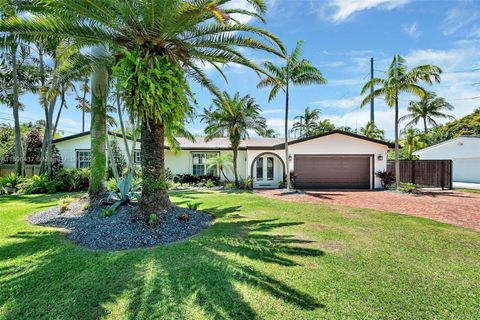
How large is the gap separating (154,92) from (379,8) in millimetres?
10735

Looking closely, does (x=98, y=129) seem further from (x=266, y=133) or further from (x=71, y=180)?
(x=266, y=133)

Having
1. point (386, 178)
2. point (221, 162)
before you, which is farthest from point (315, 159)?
point (221, 162)

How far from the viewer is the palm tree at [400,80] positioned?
48.3 feet

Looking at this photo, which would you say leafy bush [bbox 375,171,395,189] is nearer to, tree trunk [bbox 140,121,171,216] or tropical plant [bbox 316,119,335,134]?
tree trunk [bbox 140,121,171,216]

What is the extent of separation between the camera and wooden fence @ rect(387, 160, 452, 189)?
17.9 m

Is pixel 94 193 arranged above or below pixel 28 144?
below

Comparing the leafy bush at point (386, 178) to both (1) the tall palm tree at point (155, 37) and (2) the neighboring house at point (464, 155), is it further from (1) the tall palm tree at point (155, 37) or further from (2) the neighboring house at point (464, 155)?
(1) the tall palm tree at point (155, 37)

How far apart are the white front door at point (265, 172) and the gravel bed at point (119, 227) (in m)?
11.4

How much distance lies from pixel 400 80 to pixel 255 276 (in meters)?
16.4

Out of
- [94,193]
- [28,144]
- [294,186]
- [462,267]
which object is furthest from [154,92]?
[28,144]

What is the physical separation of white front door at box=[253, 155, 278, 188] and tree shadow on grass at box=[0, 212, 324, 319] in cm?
1362

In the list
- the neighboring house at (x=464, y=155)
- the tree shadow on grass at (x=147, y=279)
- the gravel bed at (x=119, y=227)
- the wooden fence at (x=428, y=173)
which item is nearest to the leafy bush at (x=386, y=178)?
the wooden fence at (x=428, y=173)

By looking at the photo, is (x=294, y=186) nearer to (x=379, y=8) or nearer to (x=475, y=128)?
(x=379, y=8)

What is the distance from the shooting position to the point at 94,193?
9.48 meters
